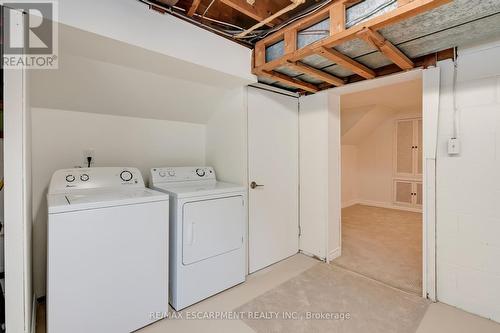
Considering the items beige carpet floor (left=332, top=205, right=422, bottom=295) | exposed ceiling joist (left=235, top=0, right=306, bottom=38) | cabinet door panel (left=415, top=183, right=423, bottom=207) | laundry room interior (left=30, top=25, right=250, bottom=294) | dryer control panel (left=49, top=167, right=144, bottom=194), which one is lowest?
beige carpet floor (left=332, top=205, right=422, bottom=295)

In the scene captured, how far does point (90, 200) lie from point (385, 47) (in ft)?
A: 7.48

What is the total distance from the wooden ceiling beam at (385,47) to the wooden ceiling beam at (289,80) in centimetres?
88

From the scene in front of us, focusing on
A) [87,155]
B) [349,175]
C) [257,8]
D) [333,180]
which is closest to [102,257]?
[87,155]

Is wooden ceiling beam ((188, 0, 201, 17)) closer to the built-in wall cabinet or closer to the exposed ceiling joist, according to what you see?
the exposed ceiling joist

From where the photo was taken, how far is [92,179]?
2.03 metres

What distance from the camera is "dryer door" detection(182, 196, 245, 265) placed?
1980 mm

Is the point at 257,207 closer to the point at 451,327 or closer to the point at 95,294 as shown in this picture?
the point at 95,294

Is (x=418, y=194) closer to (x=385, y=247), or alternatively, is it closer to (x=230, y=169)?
(x=385, y=247)

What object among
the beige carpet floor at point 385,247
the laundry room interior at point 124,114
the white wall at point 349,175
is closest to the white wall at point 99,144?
the laundry room interior at point 124,114

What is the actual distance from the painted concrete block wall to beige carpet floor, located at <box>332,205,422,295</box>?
1.36ft

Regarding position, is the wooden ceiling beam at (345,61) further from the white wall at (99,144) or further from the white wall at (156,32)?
the white wall at (99,144)

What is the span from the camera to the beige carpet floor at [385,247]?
8.23 ft

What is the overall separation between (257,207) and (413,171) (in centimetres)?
421

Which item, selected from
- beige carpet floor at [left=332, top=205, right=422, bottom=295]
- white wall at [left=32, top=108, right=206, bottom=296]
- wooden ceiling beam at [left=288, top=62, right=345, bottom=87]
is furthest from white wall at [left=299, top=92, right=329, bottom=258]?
white wall at [left=32, top=108, right=206, bottom=296]
